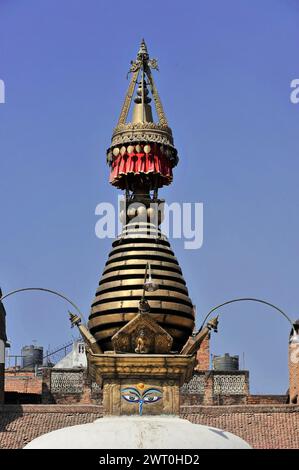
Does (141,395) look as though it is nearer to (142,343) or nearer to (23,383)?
(142,343)

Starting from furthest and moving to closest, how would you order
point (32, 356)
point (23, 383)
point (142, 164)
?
point (32, 356)
point (23, 383)
point (142, 164)

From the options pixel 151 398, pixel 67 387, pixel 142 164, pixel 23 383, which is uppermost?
pixel 142 164

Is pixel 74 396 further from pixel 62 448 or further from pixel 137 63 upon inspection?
pixel 62 448

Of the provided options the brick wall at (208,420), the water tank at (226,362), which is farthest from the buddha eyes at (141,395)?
the water tank at (226,362)

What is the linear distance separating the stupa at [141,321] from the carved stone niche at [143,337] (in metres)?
0.02

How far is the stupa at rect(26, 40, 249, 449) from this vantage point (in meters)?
26.7

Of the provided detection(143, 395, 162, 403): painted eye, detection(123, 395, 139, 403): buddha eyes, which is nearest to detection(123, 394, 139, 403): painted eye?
detection(123, 395, 139, 403): buddha eyes

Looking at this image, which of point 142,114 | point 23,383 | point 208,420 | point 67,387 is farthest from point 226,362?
point 142,114

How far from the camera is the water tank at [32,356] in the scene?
6853 cm

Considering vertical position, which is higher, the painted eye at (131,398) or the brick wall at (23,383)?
the brick wall at (23,383)

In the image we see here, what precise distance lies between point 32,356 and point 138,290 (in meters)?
40.1

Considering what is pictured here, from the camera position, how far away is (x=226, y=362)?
63688 millimetres

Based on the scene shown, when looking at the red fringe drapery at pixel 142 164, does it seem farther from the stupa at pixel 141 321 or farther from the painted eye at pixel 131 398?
the painted eye at pixel 131 398
